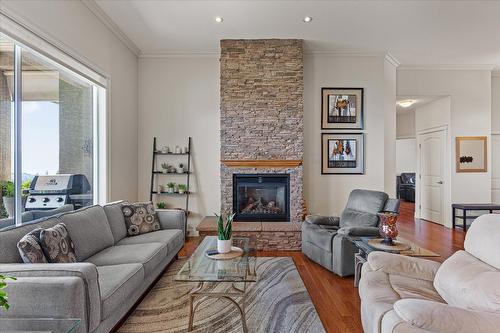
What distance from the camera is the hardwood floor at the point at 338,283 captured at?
8.28ft

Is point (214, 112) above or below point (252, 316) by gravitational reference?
above

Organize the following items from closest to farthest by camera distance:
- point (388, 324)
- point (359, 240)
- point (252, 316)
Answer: point (388, 324) → point (252, 316) → point (359, 240)

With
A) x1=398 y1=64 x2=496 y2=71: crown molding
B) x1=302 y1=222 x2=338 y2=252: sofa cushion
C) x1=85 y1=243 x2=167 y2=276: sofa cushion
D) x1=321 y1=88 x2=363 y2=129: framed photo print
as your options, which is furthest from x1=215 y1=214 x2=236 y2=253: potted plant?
x1=398 y1=64 x2=496 y2=71: crown molding

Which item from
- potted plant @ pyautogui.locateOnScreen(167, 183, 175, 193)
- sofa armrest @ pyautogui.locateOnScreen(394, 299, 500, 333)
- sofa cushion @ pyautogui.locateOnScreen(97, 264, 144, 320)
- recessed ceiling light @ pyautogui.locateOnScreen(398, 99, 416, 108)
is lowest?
sofa cushion @ pyautogui.locateOnScreen(97, 264, 144, 320)

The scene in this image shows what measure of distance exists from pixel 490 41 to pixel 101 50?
5960mm

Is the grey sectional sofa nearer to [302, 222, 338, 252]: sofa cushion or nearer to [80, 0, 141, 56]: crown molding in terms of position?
[302, 222, 338, 252]: sofa cushion

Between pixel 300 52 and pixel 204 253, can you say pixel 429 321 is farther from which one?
pixel 300 52

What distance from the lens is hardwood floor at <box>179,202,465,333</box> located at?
99.3 inches

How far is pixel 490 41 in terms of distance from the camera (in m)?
4.89

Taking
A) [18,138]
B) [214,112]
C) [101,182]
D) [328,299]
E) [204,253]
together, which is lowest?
[328,299]


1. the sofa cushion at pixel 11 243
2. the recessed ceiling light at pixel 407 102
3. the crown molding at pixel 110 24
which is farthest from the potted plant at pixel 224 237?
the recessed ceiling light at pixel 407 102

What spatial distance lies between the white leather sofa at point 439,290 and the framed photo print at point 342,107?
3.46 metres

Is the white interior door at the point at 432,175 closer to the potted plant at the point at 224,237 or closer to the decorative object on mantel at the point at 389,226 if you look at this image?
the decorative object on mantel at the point at 389,226

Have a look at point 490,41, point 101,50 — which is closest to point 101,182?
point 101,50
